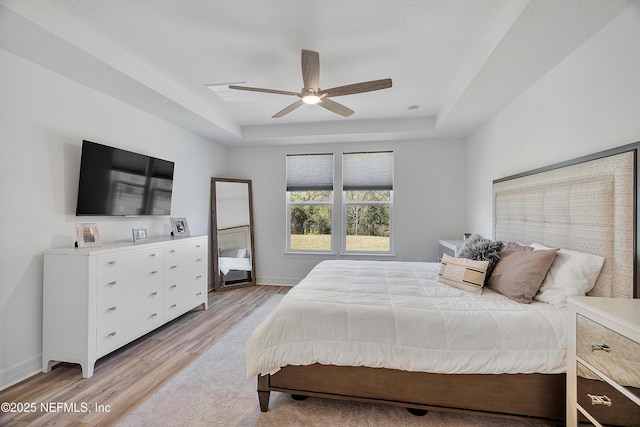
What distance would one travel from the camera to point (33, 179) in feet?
7.14

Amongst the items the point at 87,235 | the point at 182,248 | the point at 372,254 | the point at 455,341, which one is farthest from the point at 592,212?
the point at 87,235

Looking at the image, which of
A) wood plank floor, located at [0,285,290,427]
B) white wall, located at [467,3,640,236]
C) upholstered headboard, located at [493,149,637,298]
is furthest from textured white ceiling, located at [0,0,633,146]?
wood plank floor, located at [0,285,290,427]

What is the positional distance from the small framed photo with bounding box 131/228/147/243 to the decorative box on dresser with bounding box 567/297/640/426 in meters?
3.62

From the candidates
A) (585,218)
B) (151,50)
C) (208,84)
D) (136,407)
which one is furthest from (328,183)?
(136,407)

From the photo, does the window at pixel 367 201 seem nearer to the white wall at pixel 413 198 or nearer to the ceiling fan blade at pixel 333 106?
the white wall at pixel 413 198

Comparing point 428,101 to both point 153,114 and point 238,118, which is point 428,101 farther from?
point 153,114

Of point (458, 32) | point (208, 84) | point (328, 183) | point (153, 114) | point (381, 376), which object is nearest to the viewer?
point (381, 376)

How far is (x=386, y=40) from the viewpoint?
7.18ft

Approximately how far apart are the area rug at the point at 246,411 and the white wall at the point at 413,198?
112 inches

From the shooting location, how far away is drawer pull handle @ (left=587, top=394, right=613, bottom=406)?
1.22 m

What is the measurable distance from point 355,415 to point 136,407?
145cm

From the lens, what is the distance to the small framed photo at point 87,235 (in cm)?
235

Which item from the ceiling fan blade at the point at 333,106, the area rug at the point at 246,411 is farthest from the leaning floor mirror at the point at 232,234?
the ceiling fan blade at the point at 333,106

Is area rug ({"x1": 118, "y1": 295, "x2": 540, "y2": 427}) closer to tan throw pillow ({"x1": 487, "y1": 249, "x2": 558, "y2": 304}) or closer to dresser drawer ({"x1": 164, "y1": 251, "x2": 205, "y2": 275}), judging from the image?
tan throw pillow ({"x1": 487, "y1": 249, "x2": 558, "y2": 304})
